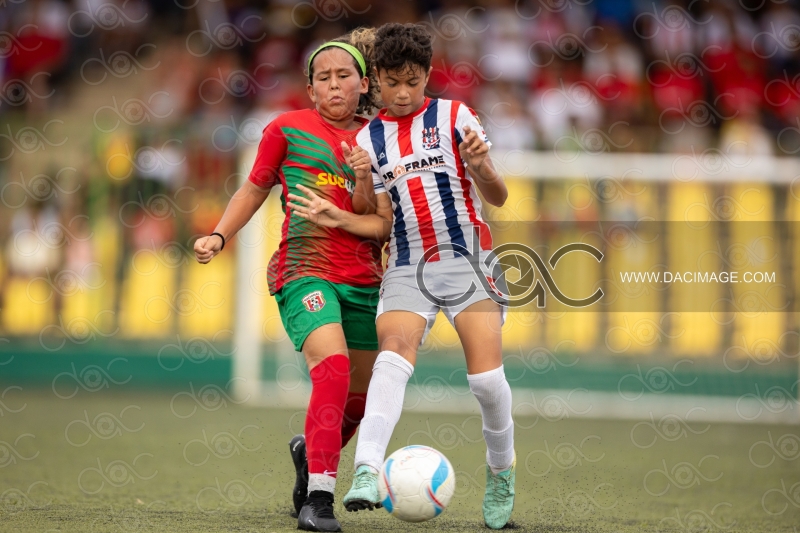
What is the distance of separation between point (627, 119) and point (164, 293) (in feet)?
16.6

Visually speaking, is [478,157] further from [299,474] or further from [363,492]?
[299,474]

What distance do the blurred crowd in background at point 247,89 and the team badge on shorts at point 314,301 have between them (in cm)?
569

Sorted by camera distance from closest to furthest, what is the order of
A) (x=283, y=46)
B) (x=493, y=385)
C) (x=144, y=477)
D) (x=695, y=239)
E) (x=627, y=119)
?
1. (x=493, y=385)
2. (x=144, y=477)
3. (x=695, y=239)
4. (x=627, y=119)
5. (x=283, y=46)

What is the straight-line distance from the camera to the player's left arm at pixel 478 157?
12.1 ft

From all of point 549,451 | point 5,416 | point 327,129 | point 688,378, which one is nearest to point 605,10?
point 688,378

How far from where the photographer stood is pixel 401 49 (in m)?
3.75

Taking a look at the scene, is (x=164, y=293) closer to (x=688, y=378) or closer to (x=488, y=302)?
(x=688, y=378)

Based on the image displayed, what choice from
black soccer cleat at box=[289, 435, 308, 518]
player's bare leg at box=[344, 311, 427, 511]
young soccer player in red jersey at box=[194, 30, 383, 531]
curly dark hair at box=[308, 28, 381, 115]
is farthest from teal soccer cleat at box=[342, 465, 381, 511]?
curly dark hair at box=[308, 28, 381, 115]

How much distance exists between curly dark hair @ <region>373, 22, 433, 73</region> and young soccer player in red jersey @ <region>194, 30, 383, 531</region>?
30cm

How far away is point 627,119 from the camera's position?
10.9 metres

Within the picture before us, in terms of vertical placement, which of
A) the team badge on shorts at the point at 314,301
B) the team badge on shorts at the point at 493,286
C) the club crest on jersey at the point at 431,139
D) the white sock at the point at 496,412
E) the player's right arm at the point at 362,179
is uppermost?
the club crest on jersey at the point at 431,139

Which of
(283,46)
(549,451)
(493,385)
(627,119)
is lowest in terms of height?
(549,451)

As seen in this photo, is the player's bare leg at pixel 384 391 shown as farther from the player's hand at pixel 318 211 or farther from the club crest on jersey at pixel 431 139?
the club crest on jersey at pixel 431 139

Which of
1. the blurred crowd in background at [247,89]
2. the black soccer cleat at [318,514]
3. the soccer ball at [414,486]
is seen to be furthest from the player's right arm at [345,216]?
the blurred crowd in background at [247,89]
